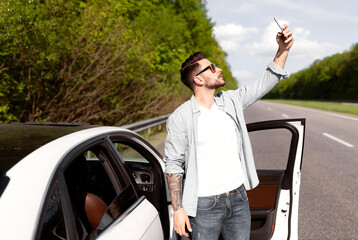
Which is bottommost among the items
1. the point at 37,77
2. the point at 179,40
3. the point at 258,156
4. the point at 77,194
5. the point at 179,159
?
the point at 258,156

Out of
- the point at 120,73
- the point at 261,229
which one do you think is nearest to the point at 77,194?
the point at 261,229

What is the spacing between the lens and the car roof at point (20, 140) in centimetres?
148

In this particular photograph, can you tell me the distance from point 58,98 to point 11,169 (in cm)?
839

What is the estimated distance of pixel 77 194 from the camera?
2.13 meters

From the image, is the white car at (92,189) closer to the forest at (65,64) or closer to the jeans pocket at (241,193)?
the jeans pocket at (241,193)

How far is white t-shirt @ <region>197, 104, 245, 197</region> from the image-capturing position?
2180 mm

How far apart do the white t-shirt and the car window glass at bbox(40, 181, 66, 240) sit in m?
0.93

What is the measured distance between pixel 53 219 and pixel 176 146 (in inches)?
36.0

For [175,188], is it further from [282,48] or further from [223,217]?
[282,48]

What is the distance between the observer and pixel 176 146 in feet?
7.09

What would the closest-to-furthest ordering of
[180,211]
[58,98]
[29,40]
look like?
[180,211] < [29,40] < [58,98]

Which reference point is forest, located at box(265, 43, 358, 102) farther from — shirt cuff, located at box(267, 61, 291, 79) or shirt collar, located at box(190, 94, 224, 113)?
shirt collar, located at box(190, 94, 224, 113)

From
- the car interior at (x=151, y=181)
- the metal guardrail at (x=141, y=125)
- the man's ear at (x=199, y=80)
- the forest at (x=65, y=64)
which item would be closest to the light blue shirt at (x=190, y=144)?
the man's ear at (x=199, y=80)

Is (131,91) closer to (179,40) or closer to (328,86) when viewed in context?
(179,40)
